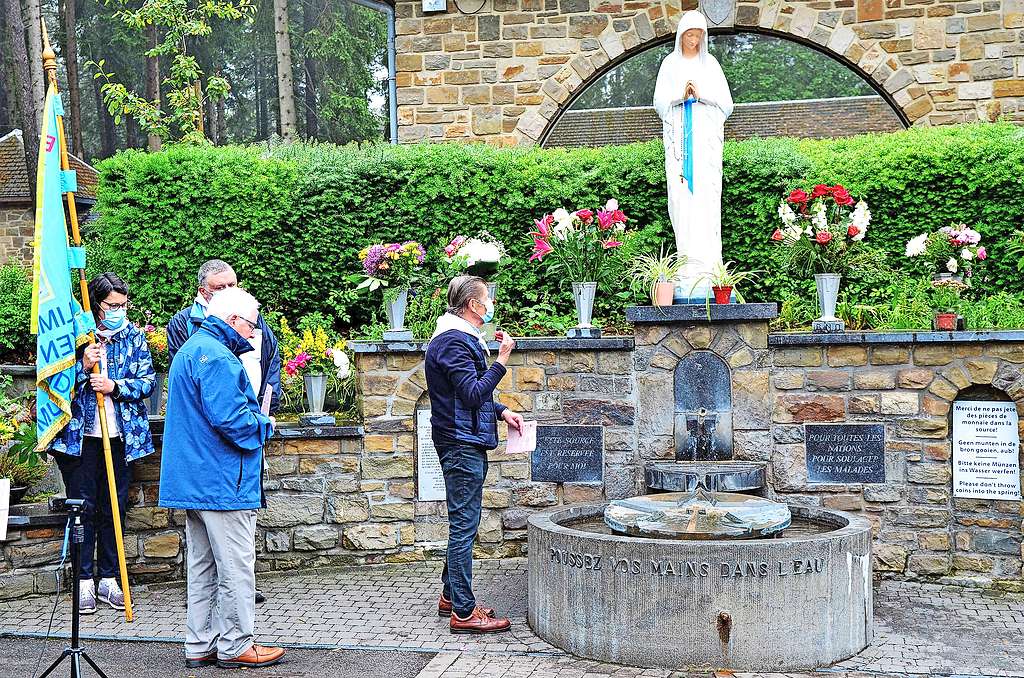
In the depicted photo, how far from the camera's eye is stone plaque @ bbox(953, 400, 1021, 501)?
709 centimetres

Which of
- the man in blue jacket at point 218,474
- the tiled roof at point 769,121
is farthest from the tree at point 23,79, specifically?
the man in blue jacket at point 218,474

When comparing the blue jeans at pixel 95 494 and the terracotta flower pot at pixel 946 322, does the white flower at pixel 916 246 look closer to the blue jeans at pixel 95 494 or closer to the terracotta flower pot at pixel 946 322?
the terracotta flower pot at pixel 946 322

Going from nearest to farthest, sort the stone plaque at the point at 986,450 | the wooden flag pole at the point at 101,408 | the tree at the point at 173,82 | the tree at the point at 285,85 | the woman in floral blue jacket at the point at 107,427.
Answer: the wooden flag pole at the point at 101,408 < the woman in floral blue jacket at the point at 107,427 < the stone plaque at the point at 986,450 < the tree at the point at 173,82 < the tree at the point at 285,85

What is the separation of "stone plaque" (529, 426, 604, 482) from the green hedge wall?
130 cm

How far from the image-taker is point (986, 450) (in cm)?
716

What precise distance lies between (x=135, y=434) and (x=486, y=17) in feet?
24.0

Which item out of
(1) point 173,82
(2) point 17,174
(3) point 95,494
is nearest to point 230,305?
(3) point 95,494

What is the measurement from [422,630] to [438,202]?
4.10 m

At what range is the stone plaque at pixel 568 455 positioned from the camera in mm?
7660

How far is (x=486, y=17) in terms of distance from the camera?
12305 mm

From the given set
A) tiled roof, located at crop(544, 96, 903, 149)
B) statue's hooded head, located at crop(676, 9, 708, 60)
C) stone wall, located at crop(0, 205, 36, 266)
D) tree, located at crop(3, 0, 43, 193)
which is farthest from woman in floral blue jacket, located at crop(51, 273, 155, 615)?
stone wall, located at crop(0, 205, 36, 266)

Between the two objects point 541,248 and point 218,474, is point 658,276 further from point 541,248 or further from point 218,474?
point 218,474

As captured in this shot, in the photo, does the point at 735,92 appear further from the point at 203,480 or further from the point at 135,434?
the point at 203,480

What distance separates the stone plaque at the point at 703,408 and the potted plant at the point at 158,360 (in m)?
3.66
